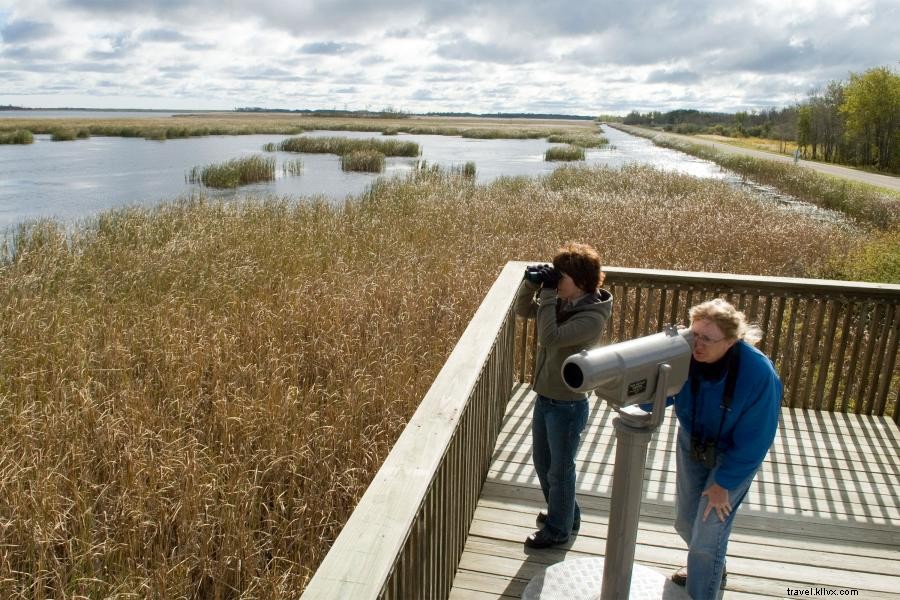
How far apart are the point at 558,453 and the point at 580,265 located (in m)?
0.72

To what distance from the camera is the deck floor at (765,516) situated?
2521mm

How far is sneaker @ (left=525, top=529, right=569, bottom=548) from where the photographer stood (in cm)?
263

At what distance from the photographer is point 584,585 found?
6.21 feet

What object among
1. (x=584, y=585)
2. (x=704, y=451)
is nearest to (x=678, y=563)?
(x=704, y=451)

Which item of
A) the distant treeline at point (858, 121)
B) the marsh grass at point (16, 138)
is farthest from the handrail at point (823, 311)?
the marsh grass at point (16, 138)

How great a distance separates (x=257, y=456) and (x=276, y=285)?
12.0 feet

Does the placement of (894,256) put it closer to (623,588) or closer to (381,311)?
(381,311)

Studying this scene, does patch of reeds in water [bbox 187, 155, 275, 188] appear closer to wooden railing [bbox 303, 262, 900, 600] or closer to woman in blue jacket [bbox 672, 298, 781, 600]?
wooden railing [bbox 303, 262, 900, 600]

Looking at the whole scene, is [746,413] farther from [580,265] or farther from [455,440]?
[455,440]

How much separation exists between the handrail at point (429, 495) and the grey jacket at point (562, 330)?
0.83ft

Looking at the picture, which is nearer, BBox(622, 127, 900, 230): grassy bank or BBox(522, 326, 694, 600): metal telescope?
BBox(522, 326, 694, 600): metal telescope

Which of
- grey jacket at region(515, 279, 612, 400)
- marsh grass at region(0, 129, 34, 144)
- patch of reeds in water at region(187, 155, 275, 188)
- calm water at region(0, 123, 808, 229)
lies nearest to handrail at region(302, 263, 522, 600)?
grey jacket at region(515, 279, 612, 400)

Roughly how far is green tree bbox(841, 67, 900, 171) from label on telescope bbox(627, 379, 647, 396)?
40545mm

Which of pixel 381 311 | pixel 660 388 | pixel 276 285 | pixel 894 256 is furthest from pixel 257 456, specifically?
pixel 894 256
